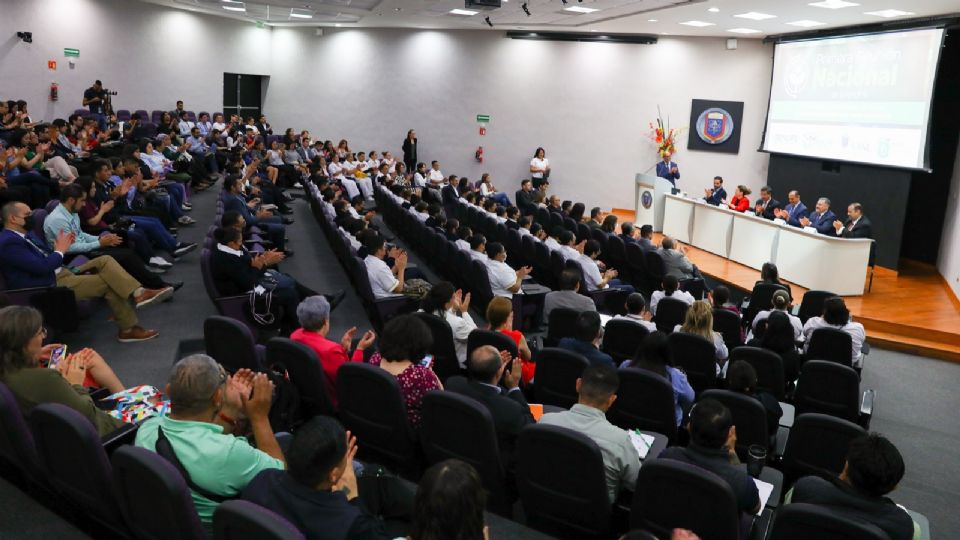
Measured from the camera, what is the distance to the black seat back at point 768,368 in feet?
15.5

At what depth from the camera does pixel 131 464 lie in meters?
2.33

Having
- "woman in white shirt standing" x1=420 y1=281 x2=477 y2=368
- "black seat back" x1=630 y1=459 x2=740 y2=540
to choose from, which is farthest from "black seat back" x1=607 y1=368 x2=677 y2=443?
"woman in white shirt standing" x1=420 y1=281 x2=477 y2=368

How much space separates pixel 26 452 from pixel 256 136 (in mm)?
13868

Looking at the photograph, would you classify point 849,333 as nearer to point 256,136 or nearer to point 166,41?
point 256,136

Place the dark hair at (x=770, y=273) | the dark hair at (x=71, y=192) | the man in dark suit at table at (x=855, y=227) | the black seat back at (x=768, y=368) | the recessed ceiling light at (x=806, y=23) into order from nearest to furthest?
the black seat back at (x=768, y=368), the dark hair at (x=71, y=192), the dark hair at (x=770, y=273), the man in dark suit at table at (x=855, y=227), the recessed ceiling light at (x=806, y=23)

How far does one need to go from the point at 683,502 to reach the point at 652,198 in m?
11.7

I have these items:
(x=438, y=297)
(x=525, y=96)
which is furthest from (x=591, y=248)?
(x=525, y=96)

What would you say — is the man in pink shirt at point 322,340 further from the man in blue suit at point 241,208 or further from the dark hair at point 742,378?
the man in blue suit at point 241,208

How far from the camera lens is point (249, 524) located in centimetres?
192

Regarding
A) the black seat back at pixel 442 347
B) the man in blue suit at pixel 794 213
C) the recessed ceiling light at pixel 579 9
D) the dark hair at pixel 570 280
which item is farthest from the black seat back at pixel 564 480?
the recessed ceiling light at pixel 579 9

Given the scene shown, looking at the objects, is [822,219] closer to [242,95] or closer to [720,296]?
[720,296]

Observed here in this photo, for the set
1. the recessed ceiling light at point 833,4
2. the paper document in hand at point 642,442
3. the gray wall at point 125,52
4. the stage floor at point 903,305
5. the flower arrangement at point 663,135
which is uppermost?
the recessed ceiling light at point 833,4

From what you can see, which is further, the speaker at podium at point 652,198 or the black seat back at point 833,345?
the speaker at podium at point 652,198

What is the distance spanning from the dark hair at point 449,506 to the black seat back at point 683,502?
3.29 ft
